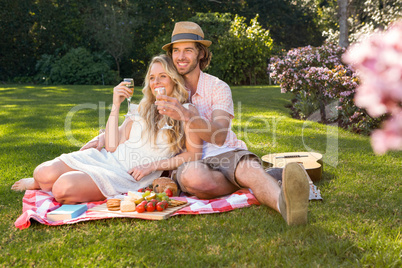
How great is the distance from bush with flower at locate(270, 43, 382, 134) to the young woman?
3.77m

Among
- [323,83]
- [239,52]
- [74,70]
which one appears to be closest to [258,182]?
[323,83]

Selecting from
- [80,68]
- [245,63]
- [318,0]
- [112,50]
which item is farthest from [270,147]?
[318,0]

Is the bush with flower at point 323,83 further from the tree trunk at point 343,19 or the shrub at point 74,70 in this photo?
the shrub at point 74,70

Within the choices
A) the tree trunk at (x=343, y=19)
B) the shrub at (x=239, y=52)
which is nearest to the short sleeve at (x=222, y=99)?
the tree trunk at (x=343, y=19)

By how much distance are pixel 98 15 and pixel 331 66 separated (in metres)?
14.5

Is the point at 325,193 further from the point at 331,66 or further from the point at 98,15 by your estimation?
the point at 98,15

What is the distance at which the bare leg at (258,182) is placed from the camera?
297cm

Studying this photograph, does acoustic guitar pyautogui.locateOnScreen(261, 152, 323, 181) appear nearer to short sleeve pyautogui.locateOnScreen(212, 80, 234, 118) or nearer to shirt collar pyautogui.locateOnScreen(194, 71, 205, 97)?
short sleeve pyautogui.locateOnScreen(212, 80, 234, 118)

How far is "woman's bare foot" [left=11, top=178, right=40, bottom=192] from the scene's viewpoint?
12.2 ft

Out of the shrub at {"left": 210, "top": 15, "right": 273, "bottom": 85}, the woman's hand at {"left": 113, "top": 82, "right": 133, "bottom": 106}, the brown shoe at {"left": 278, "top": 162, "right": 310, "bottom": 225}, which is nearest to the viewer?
the brown shoe at {"left": 278, "top": 162, "right": 310, "bottom": 225}

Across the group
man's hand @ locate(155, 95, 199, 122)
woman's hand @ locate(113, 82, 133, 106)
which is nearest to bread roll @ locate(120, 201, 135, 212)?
man's hand @ locate(155, 95, 199, 122)

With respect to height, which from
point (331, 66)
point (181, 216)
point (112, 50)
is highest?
point (112, 50)

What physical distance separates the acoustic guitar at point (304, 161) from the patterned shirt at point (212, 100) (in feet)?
2.13

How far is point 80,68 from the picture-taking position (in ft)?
57.6
